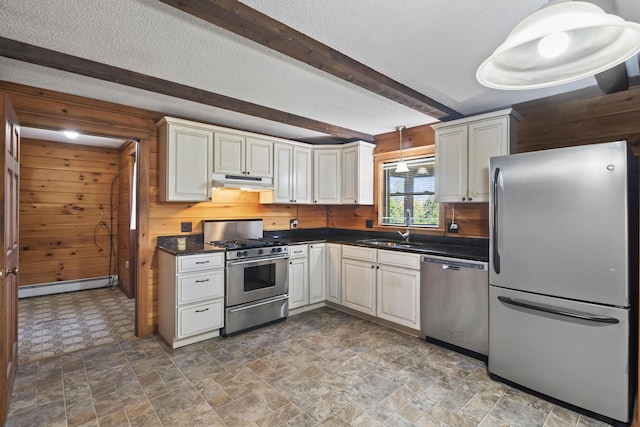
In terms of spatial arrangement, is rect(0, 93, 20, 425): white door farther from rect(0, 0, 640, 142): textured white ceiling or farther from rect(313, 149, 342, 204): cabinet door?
rect(313, 149, 342, 204): cabinet door

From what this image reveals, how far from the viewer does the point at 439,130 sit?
3416 millimetres

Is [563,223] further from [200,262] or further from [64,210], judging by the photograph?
[64,210]

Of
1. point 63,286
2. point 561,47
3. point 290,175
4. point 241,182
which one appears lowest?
point 63,286

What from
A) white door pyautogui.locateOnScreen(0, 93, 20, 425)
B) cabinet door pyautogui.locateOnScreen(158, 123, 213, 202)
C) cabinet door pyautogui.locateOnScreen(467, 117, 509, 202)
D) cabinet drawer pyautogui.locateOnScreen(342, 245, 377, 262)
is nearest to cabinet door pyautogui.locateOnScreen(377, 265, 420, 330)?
cabinet drawer pyautogui.locateOnScreen(342, 245, 377, 262)

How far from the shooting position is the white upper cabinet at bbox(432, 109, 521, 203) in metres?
2.96

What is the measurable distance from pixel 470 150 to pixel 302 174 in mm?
2117

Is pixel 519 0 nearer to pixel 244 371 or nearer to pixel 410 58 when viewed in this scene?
pixel 410 58

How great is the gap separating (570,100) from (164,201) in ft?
13.3

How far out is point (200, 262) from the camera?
3094 mm

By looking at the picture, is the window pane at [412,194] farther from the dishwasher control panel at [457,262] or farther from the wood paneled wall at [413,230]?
the dishwasher control panel at [457,262]

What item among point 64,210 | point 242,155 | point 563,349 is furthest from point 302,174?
point 64,210

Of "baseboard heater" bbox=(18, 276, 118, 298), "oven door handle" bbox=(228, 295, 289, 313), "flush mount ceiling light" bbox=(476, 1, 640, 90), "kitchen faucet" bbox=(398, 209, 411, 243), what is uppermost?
"flush mount ceiling light" bbox=(476, 1, 640, 90)

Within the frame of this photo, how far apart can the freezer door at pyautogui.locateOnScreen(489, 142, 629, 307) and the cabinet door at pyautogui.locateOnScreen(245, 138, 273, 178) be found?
2502 mm

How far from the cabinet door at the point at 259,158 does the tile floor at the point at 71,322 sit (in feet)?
7.34
